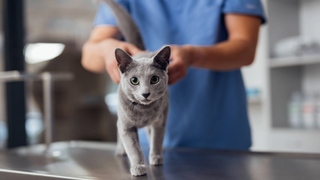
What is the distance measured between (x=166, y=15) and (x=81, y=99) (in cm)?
183

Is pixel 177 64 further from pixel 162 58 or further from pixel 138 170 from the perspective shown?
pixel 138 170

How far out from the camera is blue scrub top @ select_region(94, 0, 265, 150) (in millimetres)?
940

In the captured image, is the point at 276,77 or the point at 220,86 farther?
the point at 276,77

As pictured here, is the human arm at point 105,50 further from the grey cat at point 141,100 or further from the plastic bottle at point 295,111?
the plastic bottle at point 295,111

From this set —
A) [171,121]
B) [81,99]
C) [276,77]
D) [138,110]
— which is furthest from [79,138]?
[138,110]

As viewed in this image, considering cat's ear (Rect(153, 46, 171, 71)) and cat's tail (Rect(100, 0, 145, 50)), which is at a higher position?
cat's tail (Rect(100, 0, 145, 50))

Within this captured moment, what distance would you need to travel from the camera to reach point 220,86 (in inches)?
39.0

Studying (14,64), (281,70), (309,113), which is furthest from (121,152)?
(281,70)

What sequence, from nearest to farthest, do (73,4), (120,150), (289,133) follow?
(120,150), (289,133), (73,4)

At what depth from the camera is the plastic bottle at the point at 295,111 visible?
72.9 inches

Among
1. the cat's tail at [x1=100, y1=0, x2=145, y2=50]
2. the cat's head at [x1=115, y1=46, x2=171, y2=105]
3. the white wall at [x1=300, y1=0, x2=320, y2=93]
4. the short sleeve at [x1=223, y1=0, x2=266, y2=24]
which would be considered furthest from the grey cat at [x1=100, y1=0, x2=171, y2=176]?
the white wall at [x1=300, y1=0, x2=320, y2=93]

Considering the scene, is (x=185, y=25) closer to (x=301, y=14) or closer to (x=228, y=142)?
(x=228, y=142)

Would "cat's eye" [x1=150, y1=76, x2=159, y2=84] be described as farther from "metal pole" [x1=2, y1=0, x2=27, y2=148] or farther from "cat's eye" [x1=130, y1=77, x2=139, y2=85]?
"metal pole" [x1=2, y1=0, x2=27, y2=148]

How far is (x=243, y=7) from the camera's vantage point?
935 millimetres
